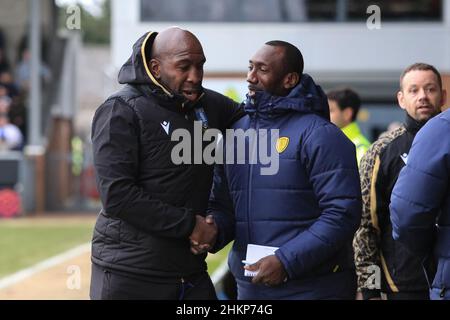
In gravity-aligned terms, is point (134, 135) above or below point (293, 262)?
above

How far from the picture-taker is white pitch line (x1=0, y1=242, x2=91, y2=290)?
1029 centimetres

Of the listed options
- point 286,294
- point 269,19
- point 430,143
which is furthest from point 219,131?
point 269,19

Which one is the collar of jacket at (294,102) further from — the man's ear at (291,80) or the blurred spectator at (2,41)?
the blurred spectator at (2,41)

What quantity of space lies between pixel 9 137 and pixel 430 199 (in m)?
18.4

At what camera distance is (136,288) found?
3.77 metres

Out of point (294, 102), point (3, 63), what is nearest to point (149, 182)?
point (294, 102)

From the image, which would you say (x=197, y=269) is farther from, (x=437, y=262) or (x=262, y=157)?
(x=437, y=262)

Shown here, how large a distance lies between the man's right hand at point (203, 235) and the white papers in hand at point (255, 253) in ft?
0.53

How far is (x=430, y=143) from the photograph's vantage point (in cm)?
340

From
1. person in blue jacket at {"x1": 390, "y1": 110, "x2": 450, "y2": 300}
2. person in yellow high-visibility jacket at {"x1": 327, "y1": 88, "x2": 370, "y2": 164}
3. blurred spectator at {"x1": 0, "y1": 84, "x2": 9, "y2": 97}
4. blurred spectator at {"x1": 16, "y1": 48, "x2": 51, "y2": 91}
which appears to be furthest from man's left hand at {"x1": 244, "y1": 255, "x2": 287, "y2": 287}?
blurred spectator at {"x1": 16, "y1": 48, "x2": 51, "y2": 91}

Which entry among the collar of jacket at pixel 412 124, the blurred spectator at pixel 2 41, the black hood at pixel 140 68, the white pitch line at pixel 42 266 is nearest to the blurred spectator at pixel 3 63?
the blurred spectator at pixel 2 41

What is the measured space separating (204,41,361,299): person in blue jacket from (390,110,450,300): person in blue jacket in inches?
11.5

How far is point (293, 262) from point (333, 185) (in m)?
0.36

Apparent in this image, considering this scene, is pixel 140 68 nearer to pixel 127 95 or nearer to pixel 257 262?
pixel 127 95
